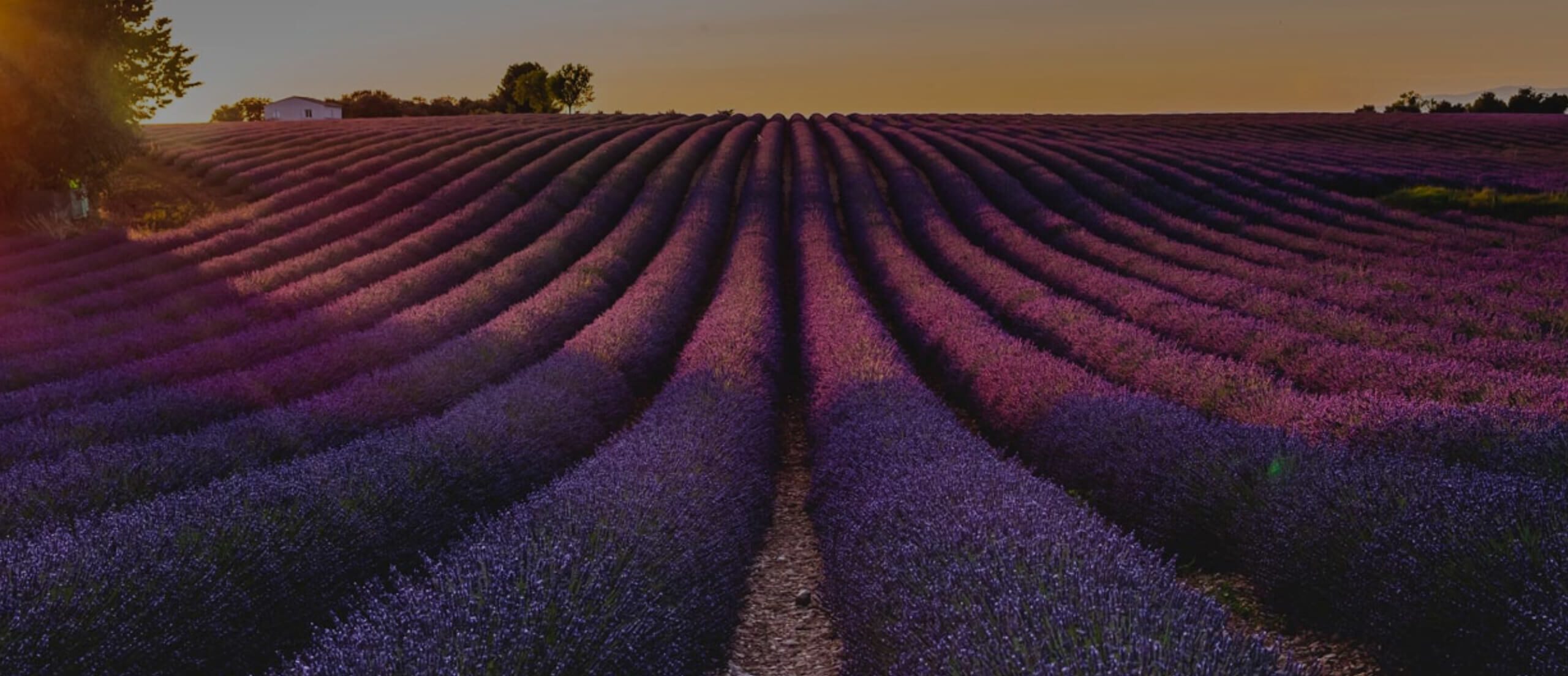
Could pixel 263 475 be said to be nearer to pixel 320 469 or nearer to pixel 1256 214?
pixel 320 469

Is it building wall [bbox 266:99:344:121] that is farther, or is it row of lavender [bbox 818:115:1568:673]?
building wall [bbox 266:99:344:121]

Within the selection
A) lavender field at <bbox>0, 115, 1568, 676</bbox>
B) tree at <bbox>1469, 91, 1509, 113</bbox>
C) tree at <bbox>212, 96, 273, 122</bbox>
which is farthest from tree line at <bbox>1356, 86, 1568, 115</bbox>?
tree at <bbox>212, 96, 273, 122</bbox>

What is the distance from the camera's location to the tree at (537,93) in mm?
69250

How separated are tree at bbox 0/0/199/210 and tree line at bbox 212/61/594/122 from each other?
148 feet

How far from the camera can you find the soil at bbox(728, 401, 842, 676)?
13.9ft

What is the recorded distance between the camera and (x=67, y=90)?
717 inches

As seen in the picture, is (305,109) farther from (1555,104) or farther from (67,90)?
(1555,104)

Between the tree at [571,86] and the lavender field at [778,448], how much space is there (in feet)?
181

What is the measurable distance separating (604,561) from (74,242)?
16.8 m

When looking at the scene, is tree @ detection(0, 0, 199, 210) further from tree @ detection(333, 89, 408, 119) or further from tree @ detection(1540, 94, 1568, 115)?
tree @ detection(1540, 94, 1568, 115)

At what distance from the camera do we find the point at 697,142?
99.0 ft

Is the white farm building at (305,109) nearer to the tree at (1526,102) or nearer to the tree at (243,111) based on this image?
the tree at (243,111)

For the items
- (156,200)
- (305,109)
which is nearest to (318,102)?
(305,109)

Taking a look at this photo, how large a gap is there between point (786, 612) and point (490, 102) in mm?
75582
